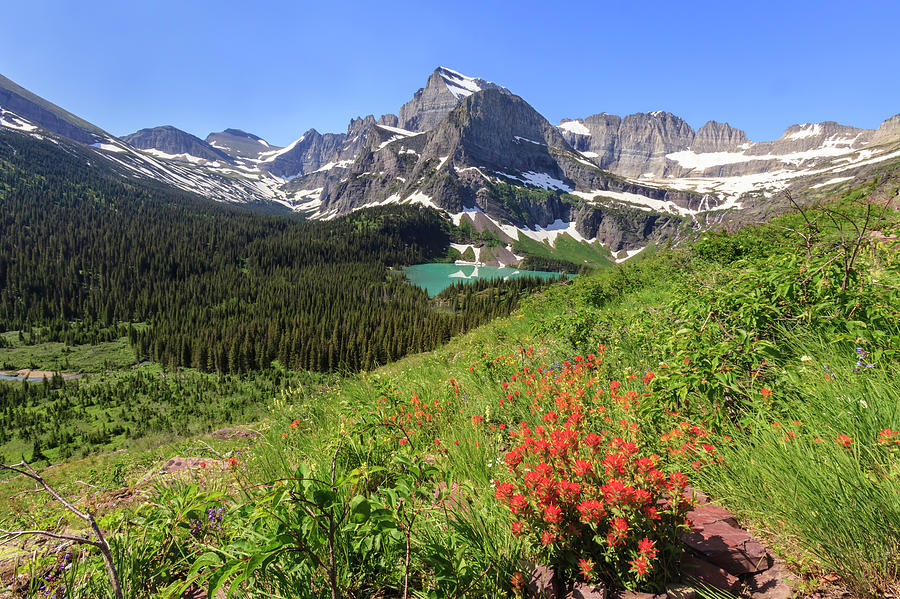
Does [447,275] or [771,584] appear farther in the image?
[447,275]

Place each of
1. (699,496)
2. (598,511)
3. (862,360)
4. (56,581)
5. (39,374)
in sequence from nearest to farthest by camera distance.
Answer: (598,511) < (56,581) < (699,496) < (862,360) < (39,374)

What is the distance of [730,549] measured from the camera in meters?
2.09

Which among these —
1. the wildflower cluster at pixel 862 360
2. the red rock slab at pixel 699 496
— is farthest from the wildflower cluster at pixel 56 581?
the wildflower cluster at pixel 862 360

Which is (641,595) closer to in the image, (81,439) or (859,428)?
(859,428)

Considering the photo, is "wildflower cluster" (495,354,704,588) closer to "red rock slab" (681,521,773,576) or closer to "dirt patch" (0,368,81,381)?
"red rock slab" (681,521,773,576)

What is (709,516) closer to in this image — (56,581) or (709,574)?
(709,574)

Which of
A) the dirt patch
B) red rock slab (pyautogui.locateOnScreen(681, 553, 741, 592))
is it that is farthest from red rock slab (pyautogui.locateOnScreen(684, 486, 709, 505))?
the dirt patch

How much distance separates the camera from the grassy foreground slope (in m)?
1.91

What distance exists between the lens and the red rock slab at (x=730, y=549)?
6.68 ft

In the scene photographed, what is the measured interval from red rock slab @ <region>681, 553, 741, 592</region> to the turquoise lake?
5520 inches

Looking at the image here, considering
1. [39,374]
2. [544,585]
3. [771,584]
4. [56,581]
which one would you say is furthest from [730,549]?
[39,374]

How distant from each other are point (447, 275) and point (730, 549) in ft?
581

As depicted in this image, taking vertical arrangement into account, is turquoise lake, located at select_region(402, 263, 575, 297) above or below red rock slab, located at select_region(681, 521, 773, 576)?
below

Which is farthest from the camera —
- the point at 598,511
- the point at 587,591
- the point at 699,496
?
the point at 699,496
